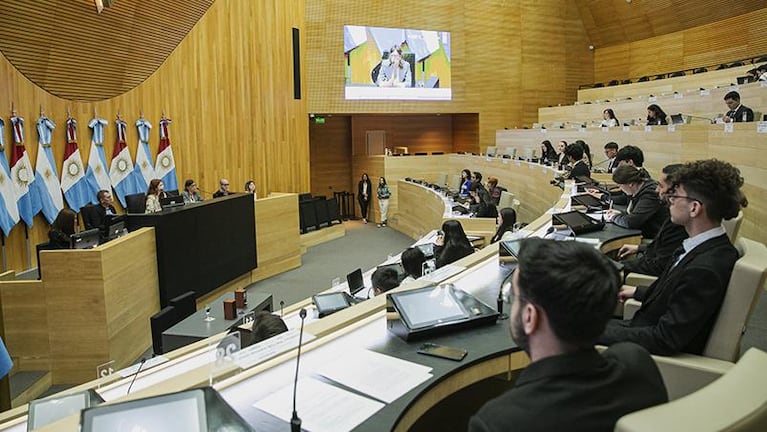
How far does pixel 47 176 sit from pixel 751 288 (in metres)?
7.61

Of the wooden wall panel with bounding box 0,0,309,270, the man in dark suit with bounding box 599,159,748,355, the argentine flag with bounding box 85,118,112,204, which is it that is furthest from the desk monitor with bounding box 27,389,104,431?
the argentine flag with bounding box 85,118,112,204

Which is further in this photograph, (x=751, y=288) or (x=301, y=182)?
(x=301, y=182)

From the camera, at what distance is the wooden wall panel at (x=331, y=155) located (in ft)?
53.4

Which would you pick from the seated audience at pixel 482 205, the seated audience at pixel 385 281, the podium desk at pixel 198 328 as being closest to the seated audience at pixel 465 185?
the seated audience at pixel 482 205

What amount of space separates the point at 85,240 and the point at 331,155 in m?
11.4

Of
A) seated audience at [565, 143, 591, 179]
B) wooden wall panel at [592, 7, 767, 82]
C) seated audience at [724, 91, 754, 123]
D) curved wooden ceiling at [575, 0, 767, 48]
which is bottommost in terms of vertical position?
seated audience at [565, 143, 591, 179]

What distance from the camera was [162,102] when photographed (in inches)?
369

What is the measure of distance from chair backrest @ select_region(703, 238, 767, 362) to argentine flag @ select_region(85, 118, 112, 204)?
7.88 metres

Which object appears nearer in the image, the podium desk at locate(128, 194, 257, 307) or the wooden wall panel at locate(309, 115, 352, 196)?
the podium desk at locate(128, 194, 257, 307)

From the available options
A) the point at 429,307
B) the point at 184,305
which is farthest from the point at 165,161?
the point at 429,307

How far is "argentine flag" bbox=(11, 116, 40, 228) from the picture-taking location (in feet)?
22.4

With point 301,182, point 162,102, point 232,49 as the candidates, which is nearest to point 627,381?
point 162,102

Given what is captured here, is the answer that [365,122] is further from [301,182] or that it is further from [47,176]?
[47,176]

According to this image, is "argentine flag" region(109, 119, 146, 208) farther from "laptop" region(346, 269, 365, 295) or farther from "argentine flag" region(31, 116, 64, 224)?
"laptop" region(346, 269, 365, 295)
